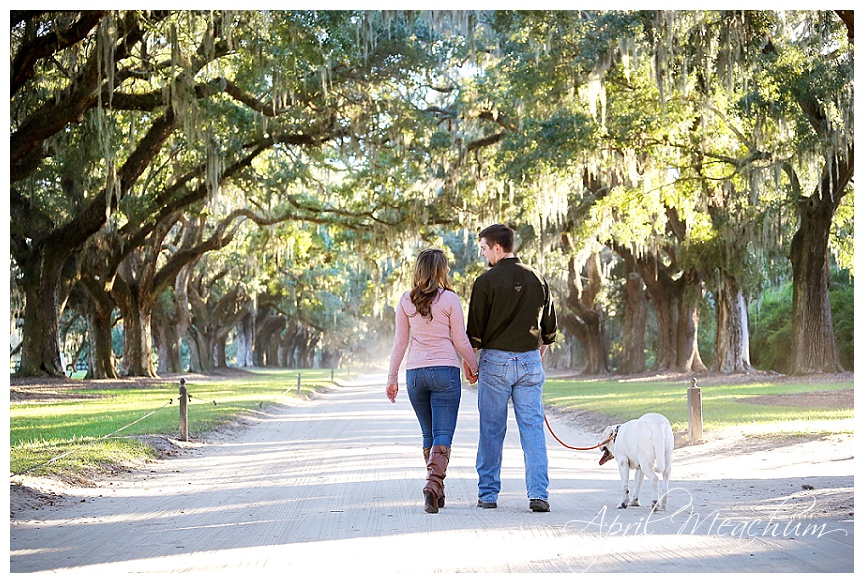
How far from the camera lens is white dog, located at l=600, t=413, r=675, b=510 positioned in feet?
21.8

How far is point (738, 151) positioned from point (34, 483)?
20.8 meters

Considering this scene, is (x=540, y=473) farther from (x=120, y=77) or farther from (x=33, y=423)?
(x=120, y=77)

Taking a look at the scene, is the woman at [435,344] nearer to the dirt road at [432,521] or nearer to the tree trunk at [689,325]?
the dirt road at [432,521]

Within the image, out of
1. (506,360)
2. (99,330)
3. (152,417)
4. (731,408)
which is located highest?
(99,330)

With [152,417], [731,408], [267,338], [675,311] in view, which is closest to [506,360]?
[731,408]

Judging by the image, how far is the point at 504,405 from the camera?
698 cm

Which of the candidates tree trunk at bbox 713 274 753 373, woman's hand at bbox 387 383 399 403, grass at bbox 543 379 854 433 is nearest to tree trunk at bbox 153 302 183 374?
tree trunk at bbox 713 274 753 373

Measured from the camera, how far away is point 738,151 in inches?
986

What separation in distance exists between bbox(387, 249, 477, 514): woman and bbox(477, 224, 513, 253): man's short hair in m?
0.36

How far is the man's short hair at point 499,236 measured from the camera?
708cm

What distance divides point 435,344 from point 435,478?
951mm

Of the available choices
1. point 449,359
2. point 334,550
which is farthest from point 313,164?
point 334,550

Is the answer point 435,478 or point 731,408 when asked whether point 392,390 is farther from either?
point 731,408

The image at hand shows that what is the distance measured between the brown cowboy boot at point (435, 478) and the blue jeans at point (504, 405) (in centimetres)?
32
